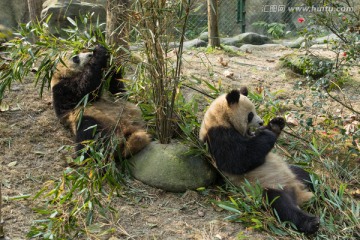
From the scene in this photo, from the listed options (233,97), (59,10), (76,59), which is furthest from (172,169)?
(59,10)

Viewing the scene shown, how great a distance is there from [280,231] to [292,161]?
1.54 m

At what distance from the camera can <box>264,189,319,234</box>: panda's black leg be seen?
4.43m

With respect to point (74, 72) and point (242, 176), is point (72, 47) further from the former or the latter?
point (242, 176)

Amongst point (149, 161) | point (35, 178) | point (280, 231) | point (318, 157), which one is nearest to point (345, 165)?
point (318, 157)

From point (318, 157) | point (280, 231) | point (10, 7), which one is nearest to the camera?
point (280, 231)

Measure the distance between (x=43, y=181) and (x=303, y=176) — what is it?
9.35 feet

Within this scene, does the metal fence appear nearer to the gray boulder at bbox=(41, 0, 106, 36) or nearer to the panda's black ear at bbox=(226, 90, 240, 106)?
the gray boulder at bbox=(41, 0, 106, 36)

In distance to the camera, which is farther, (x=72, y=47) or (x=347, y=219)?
(x=72, y=47)

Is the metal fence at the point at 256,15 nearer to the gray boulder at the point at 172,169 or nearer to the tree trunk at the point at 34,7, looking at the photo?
the tree trunk at the point at 34,7

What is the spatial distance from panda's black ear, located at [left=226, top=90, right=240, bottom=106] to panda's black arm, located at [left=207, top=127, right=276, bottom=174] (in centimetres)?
32

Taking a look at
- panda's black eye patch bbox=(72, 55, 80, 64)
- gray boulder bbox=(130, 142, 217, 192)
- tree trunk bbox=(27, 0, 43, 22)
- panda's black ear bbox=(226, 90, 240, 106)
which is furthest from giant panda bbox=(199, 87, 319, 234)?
tree trunk bbox=(27, 0, 43, 22)

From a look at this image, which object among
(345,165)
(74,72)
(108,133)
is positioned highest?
(74,72)

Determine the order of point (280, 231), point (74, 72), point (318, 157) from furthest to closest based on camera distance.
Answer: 1. point (74, 72)
2. point (318, 157)
3. point (280, 231)

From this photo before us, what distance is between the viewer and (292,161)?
5.81 m
